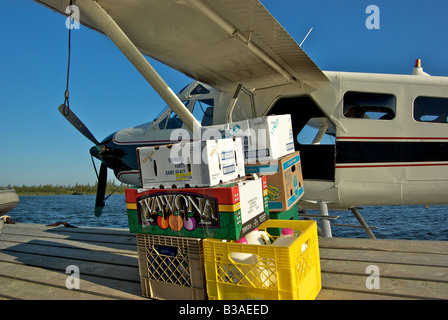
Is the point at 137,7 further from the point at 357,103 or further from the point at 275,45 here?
the point at 357,103

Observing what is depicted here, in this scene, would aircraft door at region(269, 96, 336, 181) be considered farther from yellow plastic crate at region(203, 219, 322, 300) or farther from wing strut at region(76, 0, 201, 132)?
yellow plastic crate at region(203, 219, 322, 300)

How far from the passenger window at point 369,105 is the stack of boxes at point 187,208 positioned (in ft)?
8.61

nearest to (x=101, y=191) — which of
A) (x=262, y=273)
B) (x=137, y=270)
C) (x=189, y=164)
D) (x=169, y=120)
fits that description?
(x=169, y=120)

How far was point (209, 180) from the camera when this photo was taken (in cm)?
226

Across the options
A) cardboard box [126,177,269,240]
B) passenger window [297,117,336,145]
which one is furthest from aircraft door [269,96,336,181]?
cardboard box [126,177,269,240]

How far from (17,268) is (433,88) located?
5.83 meters

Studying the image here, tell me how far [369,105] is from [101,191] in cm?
533

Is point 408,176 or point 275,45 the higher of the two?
point 275,45

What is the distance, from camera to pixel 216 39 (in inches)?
150

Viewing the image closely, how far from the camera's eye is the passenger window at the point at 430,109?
13.9 feet

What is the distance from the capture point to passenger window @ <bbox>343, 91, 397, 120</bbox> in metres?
4.39

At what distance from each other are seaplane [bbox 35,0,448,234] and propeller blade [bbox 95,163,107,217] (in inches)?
70.4

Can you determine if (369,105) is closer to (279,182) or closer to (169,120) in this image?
(279,182)
